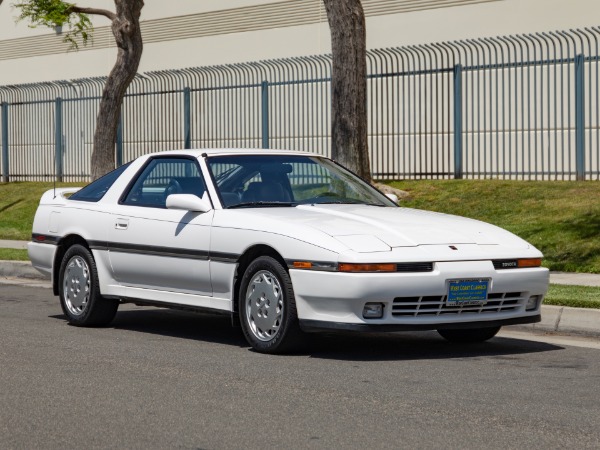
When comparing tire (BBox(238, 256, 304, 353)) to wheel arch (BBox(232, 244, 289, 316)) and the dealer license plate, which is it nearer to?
wheel arch (BBox(232, 244, 289, 316))

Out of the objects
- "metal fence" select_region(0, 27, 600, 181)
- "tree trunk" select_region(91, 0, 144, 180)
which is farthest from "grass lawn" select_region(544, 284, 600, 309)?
"tree trunk" select_region(91, 0, 144, 180)

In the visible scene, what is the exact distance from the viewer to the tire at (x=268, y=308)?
340 inches

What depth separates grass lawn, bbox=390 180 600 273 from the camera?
15.3m

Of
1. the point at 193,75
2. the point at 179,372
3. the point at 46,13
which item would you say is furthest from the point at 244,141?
the point at 179,372

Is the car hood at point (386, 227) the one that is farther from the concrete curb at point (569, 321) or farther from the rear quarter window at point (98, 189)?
the rear quarter window at point (98, 189)

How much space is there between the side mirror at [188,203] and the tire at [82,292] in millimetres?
1260

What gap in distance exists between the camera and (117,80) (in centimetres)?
2489

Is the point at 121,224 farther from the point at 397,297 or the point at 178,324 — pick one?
the point at 397,297

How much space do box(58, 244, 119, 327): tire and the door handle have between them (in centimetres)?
42

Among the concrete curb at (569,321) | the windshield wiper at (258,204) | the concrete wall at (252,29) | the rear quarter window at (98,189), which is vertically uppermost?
the concrete wall at (252,29)

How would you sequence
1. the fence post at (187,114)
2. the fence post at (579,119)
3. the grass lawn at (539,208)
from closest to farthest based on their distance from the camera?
the grass lawn at (539,208)
the fence post at (579,119)
the fence post at (187,114)

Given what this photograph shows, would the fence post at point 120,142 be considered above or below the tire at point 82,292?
above

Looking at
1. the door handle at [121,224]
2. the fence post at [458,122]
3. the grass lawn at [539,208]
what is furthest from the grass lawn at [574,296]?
the fence post at [458,122]

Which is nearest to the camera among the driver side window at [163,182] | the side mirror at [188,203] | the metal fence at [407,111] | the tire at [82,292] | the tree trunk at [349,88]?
the side mirror at [188,203]
